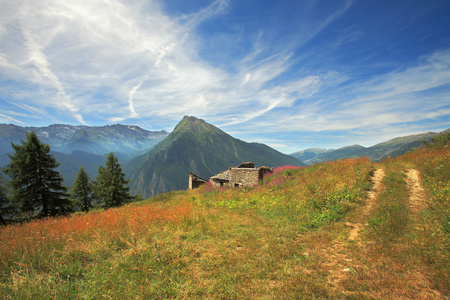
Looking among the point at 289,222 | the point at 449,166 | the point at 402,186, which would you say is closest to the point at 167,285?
the point at 289,222

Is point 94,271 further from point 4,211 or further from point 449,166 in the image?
point 4,211

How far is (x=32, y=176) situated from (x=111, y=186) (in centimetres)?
918

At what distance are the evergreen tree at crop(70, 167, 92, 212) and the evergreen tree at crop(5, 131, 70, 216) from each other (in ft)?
39.5

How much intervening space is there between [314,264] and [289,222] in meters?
2.92

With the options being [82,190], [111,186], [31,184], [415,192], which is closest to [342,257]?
[415,192]

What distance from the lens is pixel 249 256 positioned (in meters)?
4.91

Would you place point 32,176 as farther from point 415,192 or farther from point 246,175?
point 415,192

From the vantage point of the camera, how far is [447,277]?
135 inches

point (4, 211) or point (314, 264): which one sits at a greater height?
point (314, 264)

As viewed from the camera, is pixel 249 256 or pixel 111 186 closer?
pixel 249 256

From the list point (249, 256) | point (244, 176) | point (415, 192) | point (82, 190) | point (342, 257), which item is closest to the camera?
point (342, 257)

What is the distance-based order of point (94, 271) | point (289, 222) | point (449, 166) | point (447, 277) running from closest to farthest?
point (447, 277), point (94, 271), point (289, 222), point (449, 166)

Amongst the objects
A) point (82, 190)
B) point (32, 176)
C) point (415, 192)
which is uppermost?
point (32, 176)

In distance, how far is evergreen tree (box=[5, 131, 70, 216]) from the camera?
20406 millimetres
